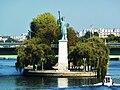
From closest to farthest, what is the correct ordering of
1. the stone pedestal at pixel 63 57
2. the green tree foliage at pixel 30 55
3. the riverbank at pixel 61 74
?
the riverbank at pixel 61 74 < the stone pedestal at pixel 63 57 < the green tree foliage at pixel 30 55

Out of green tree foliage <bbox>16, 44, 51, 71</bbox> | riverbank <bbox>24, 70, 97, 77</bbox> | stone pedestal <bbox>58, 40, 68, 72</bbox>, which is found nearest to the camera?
riverbank <bbox>24, 70, 97, 77</bbox>

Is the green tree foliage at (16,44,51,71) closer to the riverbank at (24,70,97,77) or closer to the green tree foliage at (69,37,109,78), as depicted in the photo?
the riverbank at (24,70,97,77)

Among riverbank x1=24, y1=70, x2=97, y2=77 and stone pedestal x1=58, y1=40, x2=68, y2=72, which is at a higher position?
stone pedestal x1=58, y1=40, x2=68, y2=72

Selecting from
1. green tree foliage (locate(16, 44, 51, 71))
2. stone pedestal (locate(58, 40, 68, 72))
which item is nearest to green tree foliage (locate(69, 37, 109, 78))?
A: stone pedestal (locate(58, 40, 68, 72))

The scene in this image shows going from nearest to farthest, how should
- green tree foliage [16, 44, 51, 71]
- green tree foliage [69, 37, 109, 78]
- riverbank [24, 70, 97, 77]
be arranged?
riverbank [24, 70, 97, 77] < green tree foliage [69, 37, 109, 78] < green tree foliage [16, 44, 51, 71]

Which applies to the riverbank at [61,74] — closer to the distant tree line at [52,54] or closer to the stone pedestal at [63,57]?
the stone pedestal at [63,57]

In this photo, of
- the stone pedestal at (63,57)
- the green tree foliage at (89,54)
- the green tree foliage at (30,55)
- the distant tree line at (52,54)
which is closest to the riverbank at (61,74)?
the stone pedestal at (63,57)

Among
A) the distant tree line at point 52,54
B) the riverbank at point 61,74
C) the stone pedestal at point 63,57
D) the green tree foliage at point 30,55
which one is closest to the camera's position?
the riverbank at point 61,74

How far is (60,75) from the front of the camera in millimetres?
60562

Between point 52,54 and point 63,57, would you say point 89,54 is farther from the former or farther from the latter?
point 52,54

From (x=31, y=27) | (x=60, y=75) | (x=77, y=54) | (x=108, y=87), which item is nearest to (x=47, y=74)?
(x=60, y=75)

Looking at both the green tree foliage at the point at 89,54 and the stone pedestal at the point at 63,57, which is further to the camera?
the green tree foliage at the point at 89,54

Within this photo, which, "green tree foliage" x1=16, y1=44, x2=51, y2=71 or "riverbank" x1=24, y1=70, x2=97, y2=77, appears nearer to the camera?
"riverbank" x1=24, y1=70, x2=97, y2=77

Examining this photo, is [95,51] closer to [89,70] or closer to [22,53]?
[89,70]
